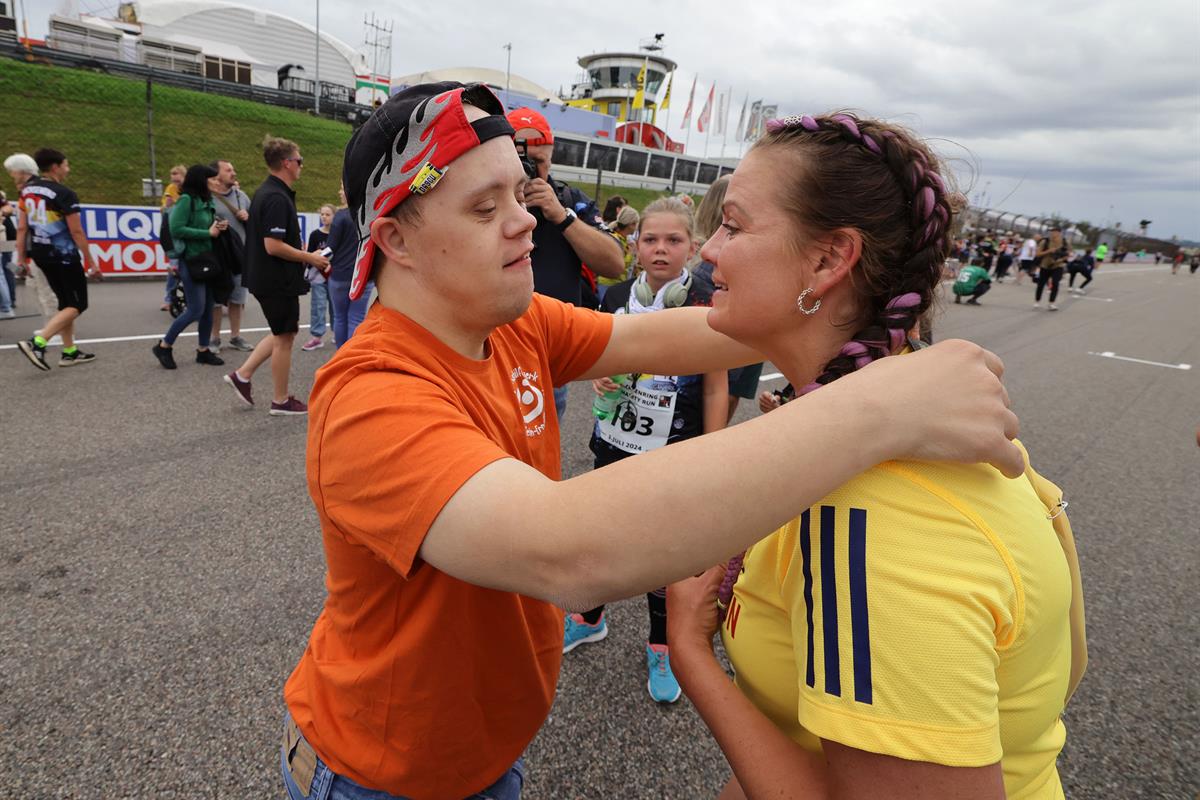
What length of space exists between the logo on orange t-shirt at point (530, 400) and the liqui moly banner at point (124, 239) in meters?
12.3

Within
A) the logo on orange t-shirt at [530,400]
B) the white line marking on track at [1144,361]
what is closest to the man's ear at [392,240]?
the logo on orange t-shirt at [530,400]

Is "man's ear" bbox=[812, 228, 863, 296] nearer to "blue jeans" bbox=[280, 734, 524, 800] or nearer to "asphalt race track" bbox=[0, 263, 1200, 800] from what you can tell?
"asphalt race track" bbox=[0, 263, 1200, 800]

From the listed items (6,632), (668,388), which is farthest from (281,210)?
(668,388)

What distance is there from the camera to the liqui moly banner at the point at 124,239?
12.4 m

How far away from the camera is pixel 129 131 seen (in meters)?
22.3

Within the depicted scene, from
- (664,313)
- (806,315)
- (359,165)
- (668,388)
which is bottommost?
(668,388)

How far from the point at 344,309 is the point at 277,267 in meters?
1.00

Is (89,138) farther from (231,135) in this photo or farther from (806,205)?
(806,205)

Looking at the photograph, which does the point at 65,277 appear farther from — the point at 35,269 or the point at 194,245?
the point at 194,245

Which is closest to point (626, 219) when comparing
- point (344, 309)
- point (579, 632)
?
point (344, 309)

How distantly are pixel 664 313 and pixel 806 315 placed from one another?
0.69 meters

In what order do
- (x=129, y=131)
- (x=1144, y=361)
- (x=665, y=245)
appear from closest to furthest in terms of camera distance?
1. (x=665, y=245)
2. (x=1144, y=361)
3. (x=129, y=131)

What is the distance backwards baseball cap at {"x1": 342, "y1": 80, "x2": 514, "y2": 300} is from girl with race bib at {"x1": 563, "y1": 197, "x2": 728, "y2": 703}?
74.6 inches

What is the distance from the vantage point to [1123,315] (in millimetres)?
18281
